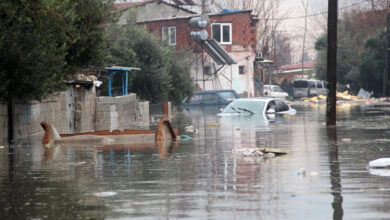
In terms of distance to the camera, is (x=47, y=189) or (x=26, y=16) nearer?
(x=47, y=189)

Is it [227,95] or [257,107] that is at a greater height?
[227,95]

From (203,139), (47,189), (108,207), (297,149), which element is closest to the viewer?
(108,207)

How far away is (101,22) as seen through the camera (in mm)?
22203

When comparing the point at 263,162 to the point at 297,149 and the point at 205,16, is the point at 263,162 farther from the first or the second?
the point at 205,16

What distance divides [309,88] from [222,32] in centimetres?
1224

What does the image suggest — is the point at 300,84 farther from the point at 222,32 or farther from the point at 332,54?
the point at 332,54

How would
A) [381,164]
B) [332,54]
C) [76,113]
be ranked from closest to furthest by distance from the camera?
[381,164]
[332,54]
[76,113]

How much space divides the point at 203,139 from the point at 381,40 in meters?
50.7

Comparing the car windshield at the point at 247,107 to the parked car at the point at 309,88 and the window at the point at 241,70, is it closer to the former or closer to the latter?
the window at the point at 241,70

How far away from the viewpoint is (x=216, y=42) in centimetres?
6862

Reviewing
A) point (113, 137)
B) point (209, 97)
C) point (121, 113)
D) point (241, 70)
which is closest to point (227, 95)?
point (209, 97)

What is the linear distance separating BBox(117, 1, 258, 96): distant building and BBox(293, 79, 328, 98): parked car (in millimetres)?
6657

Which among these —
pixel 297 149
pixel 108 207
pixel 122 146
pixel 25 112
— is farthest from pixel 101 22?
pixel 108 207

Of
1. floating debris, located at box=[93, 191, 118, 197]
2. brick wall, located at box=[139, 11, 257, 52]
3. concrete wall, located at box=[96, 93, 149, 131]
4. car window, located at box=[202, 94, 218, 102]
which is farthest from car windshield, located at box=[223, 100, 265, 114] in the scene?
brick wall, located at box=[139, 11, 257, 52]
